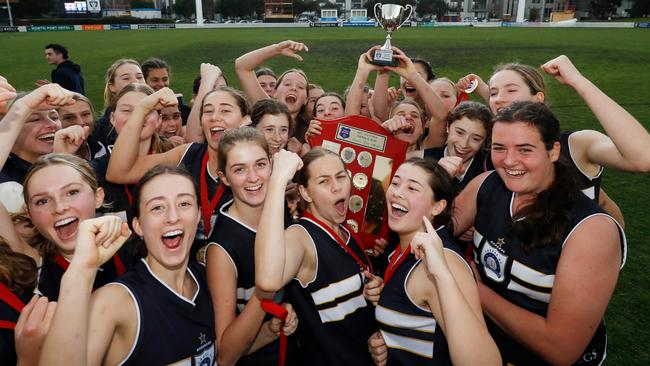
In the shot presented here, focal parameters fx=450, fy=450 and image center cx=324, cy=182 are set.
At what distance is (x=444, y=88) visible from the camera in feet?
16.5

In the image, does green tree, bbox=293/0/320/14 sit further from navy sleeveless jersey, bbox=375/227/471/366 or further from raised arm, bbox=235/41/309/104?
navy sleeveless jersey, bbox=375/227/471/366

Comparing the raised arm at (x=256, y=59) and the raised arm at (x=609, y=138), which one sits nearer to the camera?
the raised arm at (x=609, y=138)

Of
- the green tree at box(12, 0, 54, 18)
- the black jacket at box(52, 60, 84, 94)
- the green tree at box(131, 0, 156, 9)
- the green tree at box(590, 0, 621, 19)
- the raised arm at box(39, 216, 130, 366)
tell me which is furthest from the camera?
the green tree at box(131, 0, 156, 9)

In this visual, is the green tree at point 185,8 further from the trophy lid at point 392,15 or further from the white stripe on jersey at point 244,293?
the white stripe on jersey at point 244,293

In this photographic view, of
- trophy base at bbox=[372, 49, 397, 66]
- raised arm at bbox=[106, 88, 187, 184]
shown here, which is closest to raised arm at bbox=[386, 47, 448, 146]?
trophy base at bbox=[372, 49, 397, 66]

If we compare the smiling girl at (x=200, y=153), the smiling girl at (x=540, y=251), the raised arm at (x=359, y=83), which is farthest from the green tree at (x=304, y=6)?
the smiling girl at (x=540, y=251)

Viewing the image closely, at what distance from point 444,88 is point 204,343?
12.7 ft

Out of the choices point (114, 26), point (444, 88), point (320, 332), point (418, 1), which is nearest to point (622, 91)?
point (444, 88)

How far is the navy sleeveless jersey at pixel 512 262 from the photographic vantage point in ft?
7.72

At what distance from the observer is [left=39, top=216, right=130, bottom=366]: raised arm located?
172 cm

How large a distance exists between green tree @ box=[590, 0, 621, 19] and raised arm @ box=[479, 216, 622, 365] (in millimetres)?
90875

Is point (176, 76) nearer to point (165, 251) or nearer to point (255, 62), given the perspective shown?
point (255, 62)

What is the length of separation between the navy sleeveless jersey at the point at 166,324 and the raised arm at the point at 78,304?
197 mm

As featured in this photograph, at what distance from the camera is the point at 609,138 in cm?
256
